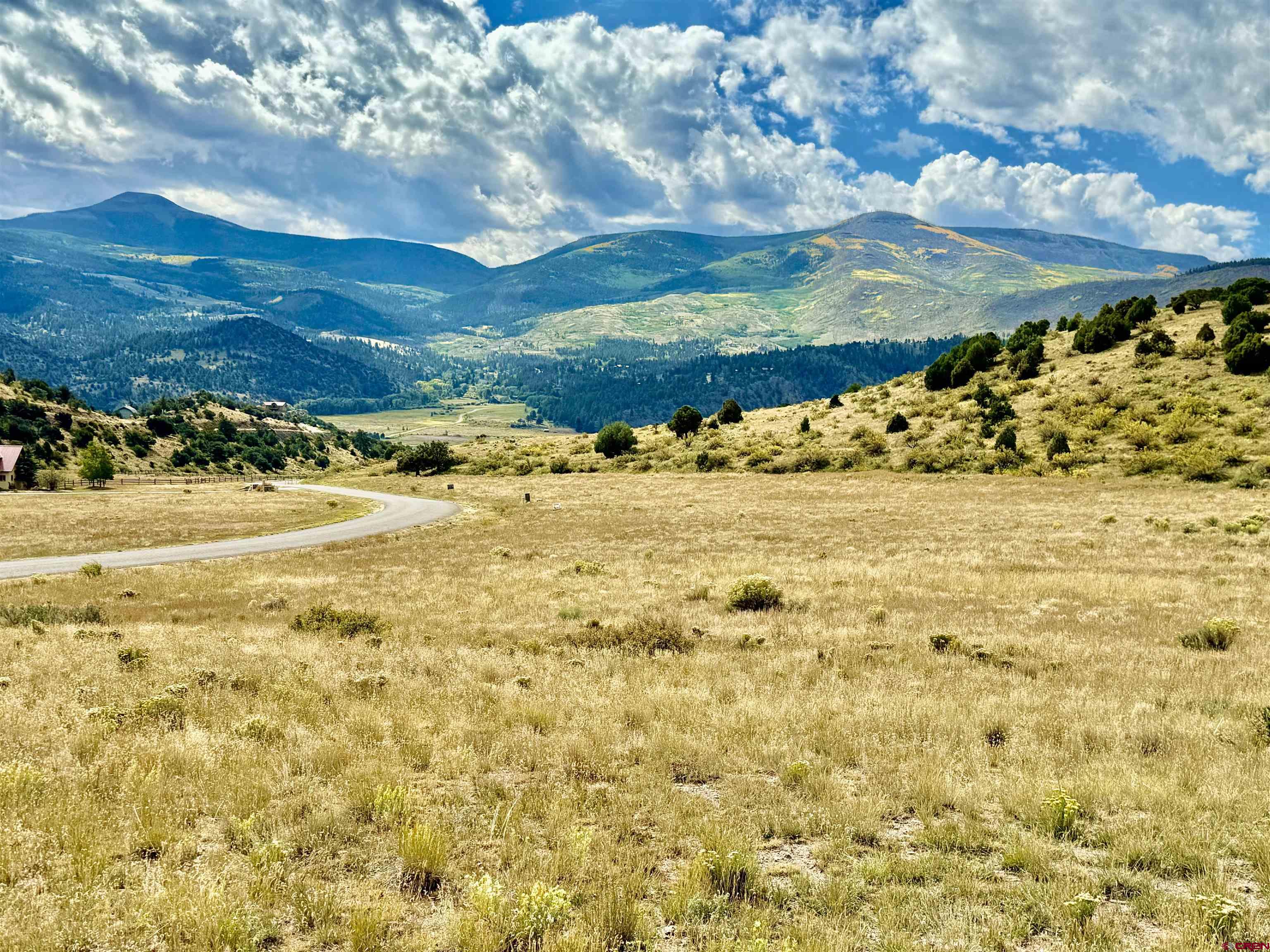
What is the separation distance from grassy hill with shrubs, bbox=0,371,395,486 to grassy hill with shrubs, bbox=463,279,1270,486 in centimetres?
8249

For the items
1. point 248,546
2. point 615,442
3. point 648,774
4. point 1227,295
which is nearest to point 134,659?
point 648,774

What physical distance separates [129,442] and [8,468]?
190 ft

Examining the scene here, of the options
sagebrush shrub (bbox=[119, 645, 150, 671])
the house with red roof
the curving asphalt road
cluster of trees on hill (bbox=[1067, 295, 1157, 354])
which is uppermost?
cluster of trees on hill (bbox=[1067, 295, 1157, 354])

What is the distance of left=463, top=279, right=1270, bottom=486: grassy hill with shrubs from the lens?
49438 mm

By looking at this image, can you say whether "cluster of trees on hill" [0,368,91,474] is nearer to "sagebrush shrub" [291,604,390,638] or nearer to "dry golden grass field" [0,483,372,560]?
"dry golden grass field" [0,483,372,560]

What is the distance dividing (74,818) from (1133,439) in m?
63.4

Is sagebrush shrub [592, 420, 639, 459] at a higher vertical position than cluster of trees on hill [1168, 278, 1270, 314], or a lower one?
lower

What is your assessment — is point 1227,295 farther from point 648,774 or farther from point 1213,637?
point 648,774

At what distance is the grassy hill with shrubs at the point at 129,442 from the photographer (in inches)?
4564

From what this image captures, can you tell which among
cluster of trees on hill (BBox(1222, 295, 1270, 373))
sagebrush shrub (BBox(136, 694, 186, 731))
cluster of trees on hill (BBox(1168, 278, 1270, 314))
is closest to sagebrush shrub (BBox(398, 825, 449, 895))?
Answer: sagebrush shrub (BBox(136, 694, 186, 731))

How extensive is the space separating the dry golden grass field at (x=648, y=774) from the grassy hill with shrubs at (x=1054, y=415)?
38.2 metres

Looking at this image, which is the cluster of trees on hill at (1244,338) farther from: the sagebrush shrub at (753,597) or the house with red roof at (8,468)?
the house with red roof at (8,468)

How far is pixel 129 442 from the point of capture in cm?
14362

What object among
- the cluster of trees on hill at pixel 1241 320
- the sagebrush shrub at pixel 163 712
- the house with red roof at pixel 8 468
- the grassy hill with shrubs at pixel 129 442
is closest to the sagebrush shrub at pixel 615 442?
the cluster of trees on hill at pixel 1241 320
